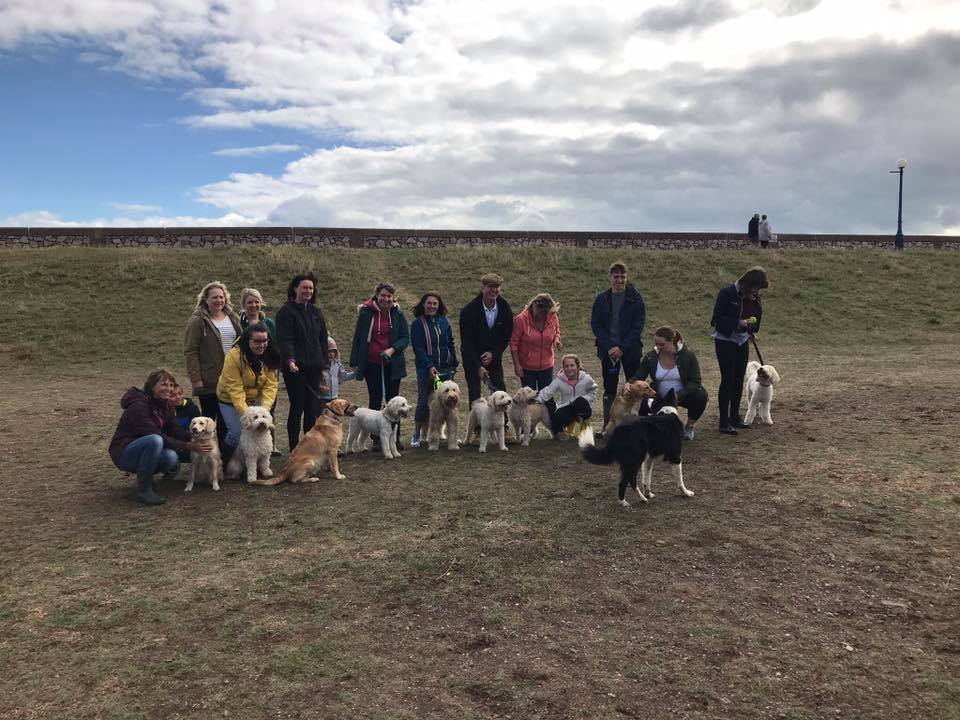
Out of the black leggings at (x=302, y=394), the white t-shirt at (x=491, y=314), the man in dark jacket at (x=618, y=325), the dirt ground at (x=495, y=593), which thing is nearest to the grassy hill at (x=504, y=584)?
the dirt ground at (x=495, y=593)

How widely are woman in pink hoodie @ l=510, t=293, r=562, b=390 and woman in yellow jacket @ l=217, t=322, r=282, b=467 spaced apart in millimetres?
2826

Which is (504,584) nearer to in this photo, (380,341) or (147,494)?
(147,494)

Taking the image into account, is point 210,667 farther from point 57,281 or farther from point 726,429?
point 57,281

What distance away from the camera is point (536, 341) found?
8.17 metres

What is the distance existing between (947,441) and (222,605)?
7616 mm

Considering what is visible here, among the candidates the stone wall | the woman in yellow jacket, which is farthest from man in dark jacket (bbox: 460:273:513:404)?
the stone wall

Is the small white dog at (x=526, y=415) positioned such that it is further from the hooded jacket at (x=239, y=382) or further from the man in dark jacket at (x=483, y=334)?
the hooded jacket at (x=239, y=382)

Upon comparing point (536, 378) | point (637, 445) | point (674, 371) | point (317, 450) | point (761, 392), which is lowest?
point (317, 450)

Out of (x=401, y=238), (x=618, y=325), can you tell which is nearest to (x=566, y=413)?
(x=618, y=325)

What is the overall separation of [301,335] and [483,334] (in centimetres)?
211

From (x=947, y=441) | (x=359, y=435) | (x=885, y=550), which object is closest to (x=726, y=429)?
(x=947, y=441)

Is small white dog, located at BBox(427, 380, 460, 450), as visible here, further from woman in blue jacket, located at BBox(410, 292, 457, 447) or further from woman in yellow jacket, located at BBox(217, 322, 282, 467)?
woman in yellow jacket, located at BBox(217, 322, 282, 467)

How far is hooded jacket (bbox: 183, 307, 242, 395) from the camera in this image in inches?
266

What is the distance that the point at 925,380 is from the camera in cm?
1190
